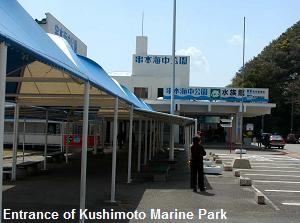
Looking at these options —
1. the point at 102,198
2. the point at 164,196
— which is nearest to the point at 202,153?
the point at 164,196

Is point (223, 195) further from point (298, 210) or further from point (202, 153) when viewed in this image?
point (298, 210)

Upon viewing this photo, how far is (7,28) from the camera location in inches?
211

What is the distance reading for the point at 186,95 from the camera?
52625mm

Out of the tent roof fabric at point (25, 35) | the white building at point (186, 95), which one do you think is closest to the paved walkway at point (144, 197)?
the tent roof fabric at point (25, 35)

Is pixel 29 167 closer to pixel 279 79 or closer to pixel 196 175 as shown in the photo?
pixel 196 175

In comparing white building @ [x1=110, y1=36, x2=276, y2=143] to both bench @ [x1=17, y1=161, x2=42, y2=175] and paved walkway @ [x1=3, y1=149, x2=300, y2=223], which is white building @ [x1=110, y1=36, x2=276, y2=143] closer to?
bench @ [x1=17, y1=161, x2=42, y2=175]

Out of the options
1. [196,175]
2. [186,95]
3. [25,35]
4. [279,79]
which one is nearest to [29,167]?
[196,175]

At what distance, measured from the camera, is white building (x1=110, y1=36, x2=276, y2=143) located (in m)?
52.5

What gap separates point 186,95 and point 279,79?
46462mm

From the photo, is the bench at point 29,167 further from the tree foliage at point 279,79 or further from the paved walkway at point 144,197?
the tree foliage at point 279,79

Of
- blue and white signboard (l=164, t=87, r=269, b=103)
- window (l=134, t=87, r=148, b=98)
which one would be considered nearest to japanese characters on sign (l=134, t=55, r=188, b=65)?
window (l=134, t=87, r=148, b=98)

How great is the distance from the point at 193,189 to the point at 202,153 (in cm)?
107

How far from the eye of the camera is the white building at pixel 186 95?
5253 cm

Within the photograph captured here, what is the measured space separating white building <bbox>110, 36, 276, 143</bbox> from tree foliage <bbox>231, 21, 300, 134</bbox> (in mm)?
23847
